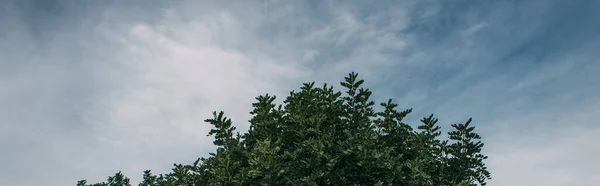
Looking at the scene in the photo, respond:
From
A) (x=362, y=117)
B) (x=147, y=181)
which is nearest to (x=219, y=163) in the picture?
(x=362, y=117)

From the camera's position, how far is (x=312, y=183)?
502 inches

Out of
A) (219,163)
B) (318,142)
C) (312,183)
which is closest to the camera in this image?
(312,183)

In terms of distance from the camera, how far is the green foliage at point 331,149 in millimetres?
13516

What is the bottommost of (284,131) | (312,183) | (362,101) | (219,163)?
(312,183)

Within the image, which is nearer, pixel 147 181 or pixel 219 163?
pixel 219 163

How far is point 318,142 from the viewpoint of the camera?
13.6m

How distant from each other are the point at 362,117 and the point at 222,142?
4.81m

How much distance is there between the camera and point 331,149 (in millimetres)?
14180

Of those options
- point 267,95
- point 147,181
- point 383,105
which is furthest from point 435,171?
point 147,181

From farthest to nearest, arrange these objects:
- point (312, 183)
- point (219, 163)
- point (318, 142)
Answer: point (219, 163), point (318, 142), point (312, 183)

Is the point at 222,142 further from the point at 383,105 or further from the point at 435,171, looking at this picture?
the point at 435,171

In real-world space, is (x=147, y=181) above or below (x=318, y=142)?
above

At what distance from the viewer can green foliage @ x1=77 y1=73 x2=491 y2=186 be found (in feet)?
44.3

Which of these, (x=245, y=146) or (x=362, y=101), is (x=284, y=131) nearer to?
(x=245, y=146)
